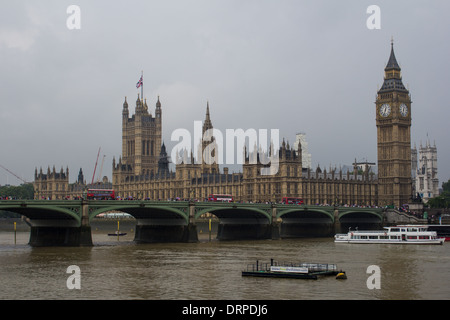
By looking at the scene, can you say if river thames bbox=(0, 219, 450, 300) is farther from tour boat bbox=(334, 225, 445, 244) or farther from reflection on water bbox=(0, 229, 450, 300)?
tour boat bbox=(334, 225, 445, 244)

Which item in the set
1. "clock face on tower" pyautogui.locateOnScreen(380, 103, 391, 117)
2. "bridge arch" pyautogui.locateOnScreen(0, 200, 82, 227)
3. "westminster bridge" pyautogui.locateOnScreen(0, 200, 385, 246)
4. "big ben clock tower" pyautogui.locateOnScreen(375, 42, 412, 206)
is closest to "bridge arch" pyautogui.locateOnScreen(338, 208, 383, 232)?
"westminster bridge" pyautogui.locateOnScreen(0, 200, 385, 246)

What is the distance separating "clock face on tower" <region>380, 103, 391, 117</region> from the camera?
509ft

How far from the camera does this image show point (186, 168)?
188m

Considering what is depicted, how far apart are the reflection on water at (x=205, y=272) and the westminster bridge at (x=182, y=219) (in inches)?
161

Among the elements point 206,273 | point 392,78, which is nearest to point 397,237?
point 206,273

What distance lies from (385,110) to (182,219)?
73634 millimetres

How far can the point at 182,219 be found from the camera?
9700 centimetres

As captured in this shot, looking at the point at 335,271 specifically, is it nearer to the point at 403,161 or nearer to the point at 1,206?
the point at 1,206

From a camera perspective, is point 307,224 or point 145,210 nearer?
point 145,210

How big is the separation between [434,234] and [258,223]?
26.2 metres

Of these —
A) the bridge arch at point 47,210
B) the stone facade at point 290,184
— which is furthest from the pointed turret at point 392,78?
the bridge arch at point 47,210

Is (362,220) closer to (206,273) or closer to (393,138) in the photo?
(393,138)

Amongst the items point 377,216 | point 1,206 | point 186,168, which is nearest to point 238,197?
point 186,168

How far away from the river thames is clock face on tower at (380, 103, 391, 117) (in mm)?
72200
